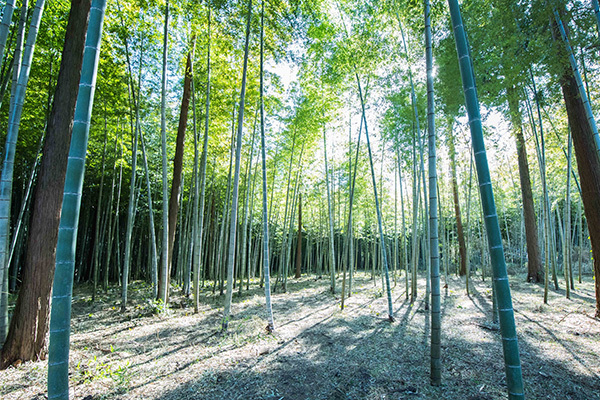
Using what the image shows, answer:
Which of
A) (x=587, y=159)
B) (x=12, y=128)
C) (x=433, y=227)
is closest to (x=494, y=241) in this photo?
(x=433, y=227)

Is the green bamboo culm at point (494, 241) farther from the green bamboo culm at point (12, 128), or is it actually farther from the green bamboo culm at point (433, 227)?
the green bamboo culm at point (12, 128)

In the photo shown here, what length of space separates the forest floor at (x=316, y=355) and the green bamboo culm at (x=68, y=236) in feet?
5.23

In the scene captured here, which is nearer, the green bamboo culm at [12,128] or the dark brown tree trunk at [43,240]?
the green bamboo culm at [12,128]

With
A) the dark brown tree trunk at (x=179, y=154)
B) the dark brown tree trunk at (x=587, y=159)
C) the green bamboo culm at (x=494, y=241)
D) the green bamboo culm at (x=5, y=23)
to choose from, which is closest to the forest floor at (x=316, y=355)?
the green bamboo culm at (x=494, y=241)

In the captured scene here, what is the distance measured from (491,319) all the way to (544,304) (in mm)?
1788

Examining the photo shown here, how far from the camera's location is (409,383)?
275cm

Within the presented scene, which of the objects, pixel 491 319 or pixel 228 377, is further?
pixel 491 319

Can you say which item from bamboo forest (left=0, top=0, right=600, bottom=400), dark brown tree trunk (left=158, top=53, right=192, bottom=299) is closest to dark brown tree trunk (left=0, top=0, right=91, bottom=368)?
bamboo forest (left=0, top=0, right=600, bottom=400)

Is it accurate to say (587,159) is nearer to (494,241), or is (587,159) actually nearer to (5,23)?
(494,241)

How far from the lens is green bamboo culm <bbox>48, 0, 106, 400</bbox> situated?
46.8 inches

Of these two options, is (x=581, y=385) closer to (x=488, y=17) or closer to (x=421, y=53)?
(x=488, y=17)

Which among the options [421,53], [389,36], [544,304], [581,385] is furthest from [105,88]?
[544,304]

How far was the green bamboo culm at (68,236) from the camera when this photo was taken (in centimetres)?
119

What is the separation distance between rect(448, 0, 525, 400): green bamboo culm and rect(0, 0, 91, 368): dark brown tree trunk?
12.1 feet
